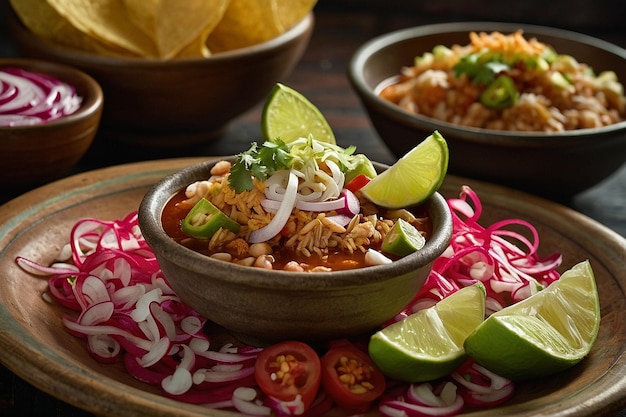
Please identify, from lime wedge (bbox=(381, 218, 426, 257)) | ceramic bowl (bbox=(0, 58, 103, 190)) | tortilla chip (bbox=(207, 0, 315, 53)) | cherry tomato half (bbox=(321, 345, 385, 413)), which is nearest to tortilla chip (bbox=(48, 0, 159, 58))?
ceramic bowl (bbox=(0, 58, 103, 190))

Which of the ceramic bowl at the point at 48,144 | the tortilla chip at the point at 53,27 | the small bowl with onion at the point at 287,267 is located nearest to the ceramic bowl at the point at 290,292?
the small bowl with onion at the point at 287,267

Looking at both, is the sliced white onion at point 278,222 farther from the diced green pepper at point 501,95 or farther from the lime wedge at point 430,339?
the diced green pepper at point 501,95

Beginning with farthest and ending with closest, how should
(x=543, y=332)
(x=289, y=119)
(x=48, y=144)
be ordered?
(x=48, y=144) < (x=289, y=119) < (x=543, y=332)

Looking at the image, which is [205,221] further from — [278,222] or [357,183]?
[357,183]

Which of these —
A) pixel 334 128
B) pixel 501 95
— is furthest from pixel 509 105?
pixel 334 128

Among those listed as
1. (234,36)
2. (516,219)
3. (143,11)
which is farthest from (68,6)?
(516,219)

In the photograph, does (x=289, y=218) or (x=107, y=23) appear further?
(x=107, y=23)

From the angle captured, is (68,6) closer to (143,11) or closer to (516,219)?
(143,11)
